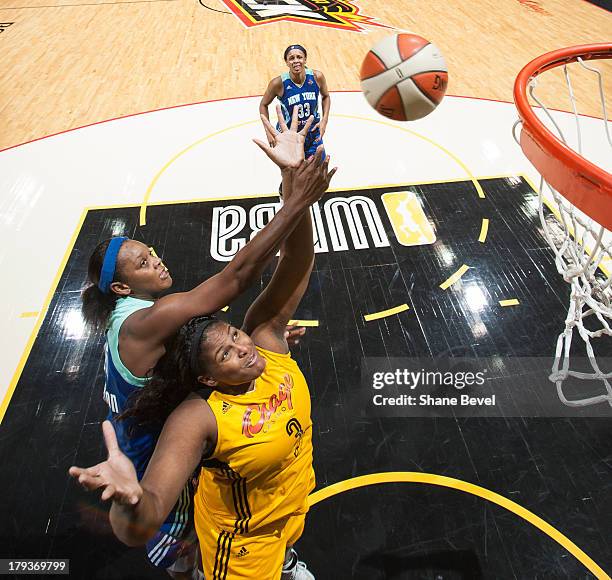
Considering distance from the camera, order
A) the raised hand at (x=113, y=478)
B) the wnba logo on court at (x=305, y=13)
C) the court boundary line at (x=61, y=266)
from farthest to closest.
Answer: the wnba logo on court at (x=305, y=13)
the court boundary line at (x=61, y=266)
the raised hand at (x=113, y=478)

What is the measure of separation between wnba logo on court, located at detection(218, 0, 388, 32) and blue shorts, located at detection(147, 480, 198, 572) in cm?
1081

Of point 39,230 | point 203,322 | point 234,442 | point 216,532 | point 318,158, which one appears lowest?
point 39,230

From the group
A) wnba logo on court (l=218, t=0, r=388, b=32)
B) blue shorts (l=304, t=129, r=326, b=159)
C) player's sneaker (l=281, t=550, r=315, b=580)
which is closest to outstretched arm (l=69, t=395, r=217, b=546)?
player's sneaker (l=281, t=550, r=315, b=580)

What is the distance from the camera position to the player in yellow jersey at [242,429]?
192 centimetres

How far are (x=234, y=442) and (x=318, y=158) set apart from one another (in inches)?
42.6

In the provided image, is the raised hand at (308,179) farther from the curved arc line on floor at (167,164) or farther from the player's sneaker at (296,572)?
the curved arc line on floor at (167,164)

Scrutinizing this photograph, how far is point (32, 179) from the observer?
698cm

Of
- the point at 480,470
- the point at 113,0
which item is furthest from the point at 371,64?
the point at 113,0

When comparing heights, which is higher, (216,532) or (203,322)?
(203,322)

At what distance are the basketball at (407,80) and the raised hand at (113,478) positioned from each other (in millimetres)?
2986

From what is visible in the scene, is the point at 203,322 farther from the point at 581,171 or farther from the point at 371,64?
the point at 371,64

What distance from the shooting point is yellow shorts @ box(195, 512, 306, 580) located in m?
2.28

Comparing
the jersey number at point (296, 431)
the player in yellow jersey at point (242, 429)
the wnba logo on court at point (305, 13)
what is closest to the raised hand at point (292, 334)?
the player in yellow jersey at point (242, 429)

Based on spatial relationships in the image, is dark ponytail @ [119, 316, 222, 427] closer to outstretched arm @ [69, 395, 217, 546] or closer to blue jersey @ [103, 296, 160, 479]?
outstretched arm @ [69, 395, 217, 546]
